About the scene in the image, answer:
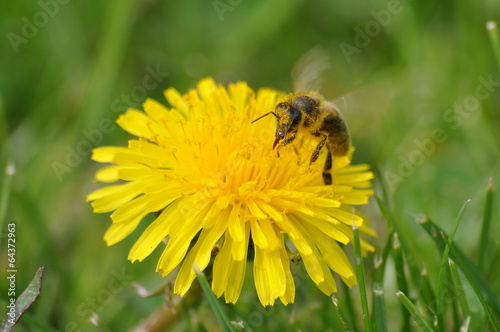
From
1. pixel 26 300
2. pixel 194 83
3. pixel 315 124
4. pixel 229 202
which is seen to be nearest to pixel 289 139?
pixel 315 124

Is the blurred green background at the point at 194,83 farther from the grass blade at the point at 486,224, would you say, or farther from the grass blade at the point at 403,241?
the grass blade at the point at 486,224

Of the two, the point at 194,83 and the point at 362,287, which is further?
the point at 194,83

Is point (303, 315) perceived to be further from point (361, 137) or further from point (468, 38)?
point (468, 38)

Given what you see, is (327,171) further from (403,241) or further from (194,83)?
(194,83)

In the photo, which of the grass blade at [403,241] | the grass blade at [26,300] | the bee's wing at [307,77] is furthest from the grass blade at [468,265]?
the grass blade at [26,300]

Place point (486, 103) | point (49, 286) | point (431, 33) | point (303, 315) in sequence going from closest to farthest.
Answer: point (303, 315) < point (49, 286) < point (486, 103) < point (431, 33)

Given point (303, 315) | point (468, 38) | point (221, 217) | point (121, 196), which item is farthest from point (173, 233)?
point (468, 38)

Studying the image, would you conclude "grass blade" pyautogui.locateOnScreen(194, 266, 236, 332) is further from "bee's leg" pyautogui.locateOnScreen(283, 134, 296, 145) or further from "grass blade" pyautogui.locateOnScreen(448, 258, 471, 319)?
"grass blade" pyautogui.locateOnScreen(448, 258, 471, 319)
